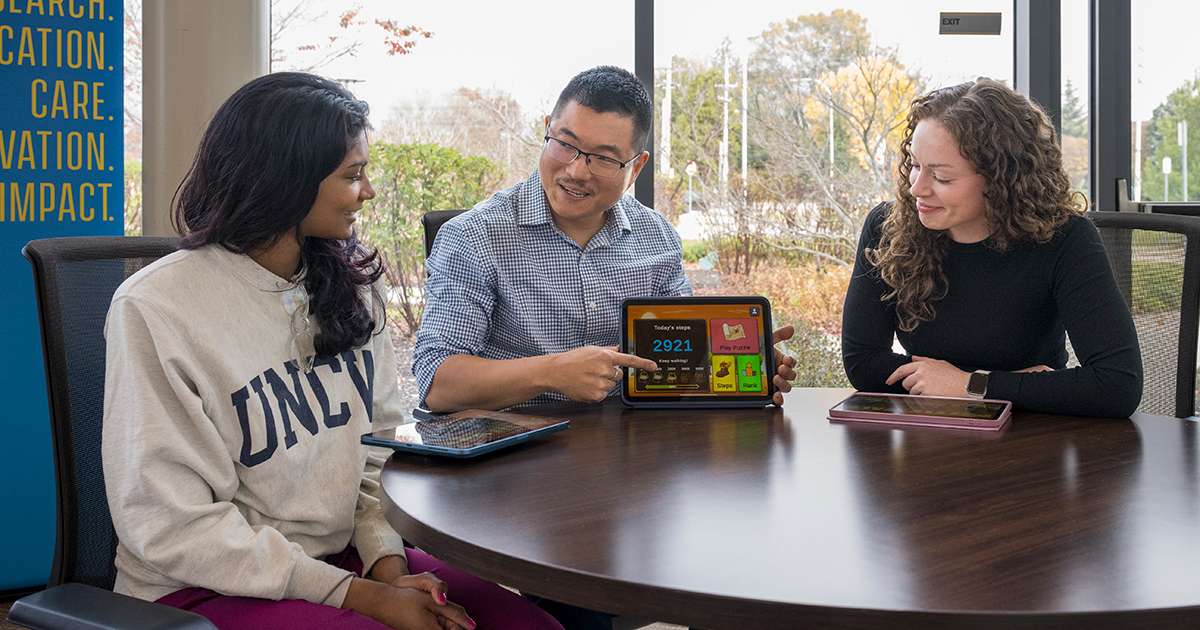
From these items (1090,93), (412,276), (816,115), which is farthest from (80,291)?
(1090,93)

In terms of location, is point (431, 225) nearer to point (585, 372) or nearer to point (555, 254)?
point (555, 254)

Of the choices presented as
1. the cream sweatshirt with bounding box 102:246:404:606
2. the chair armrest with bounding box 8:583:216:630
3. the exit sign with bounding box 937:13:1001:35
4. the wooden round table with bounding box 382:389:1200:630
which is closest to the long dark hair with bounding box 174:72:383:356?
the cream sweatshirt with bounding box 102:246:404:606

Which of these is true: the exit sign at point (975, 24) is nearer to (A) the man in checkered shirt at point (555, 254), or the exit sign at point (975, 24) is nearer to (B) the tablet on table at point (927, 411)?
(A) the man in checkered shirt at point (555, 254)

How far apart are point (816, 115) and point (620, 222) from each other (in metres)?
2.11

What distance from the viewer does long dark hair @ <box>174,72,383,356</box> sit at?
1324 millimetres

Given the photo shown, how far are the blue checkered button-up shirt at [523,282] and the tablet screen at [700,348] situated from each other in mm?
280

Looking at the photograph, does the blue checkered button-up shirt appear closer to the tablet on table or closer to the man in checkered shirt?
the man in checkered shirt

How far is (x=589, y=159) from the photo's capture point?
1.91m

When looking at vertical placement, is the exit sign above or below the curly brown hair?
above

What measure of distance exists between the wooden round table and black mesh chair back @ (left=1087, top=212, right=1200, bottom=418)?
46cm

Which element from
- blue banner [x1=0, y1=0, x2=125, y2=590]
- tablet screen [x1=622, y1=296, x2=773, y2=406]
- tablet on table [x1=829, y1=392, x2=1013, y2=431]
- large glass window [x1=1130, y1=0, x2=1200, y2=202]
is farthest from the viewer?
large glass window [x1=1130, y1=0, x2=1200, y2=202]

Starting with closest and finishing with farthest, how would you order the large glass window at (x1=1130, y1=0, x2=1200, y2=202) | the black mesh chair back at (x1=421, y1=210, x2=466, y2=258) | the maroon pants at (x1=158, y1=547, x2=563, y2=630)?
the maroon pants at (x1=158, y1=547, x2=563, y2=630) → the black mesh chair back at (x1=421, y1=210, x2=466, y2=258) → the large glass window at (x1=1130, y1=0, x2=1200, y2=202)

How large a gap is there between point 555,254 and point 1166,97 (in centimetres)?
306

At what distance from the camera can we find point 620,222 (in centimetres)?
208
